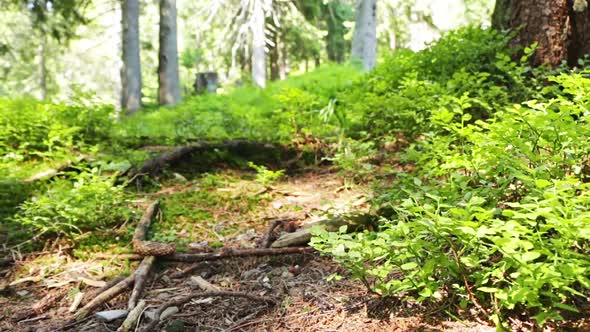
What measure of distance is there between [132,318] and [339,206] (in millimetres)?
1785

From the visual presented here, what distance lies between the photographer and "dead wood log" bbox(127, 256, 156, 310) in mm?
2329

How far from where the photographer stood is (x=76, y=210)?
2.89 metres

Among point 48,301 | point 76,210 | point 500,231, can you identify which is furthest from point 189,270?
point 500,231

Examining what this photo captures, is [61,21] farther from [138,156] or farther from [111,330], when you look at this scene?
[111,330]

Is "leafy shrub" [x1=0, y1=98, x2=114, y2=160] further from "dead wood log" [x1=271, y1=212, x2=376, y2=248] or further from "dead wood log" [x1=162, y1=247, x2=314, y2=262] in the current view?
"dead wood log" [x1=271, y1=212, x2=376, y2=248]

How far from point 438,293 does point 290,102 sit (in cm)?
349

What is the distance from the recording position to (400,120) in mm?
4281

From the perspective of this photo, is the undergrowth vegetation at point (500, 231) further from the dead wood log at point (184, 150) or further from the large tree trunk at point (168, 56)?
the large tree trunk at point (168, 56)

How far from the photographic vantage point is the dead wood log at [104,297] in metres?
2.28

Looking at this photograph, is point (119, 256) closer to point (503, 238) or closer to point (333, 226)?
point (333, 226)

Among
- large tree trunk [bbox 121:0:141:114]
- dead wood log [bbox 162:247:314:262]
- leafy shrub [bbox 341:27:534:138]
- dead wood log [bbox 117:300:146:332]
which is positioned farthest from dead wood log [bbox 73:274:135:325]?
large tree trunk [bbox 121:0:141:114]

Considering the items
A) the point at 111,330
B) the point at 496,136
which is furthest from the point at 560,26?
the point at 111,330

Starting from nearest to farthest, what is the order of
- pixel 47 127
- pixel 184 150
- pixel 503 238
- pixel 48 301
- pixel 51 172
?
pixel 503 238 → pixel 48 301 → pixel 51 172 → pixel 47 127 → pixel 184 150

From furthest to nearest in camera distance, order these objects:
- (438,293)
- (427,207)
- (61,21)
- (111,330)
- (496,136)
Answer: (61,21) → (496,136) → (111,330) → (438,293) → (427,207)
